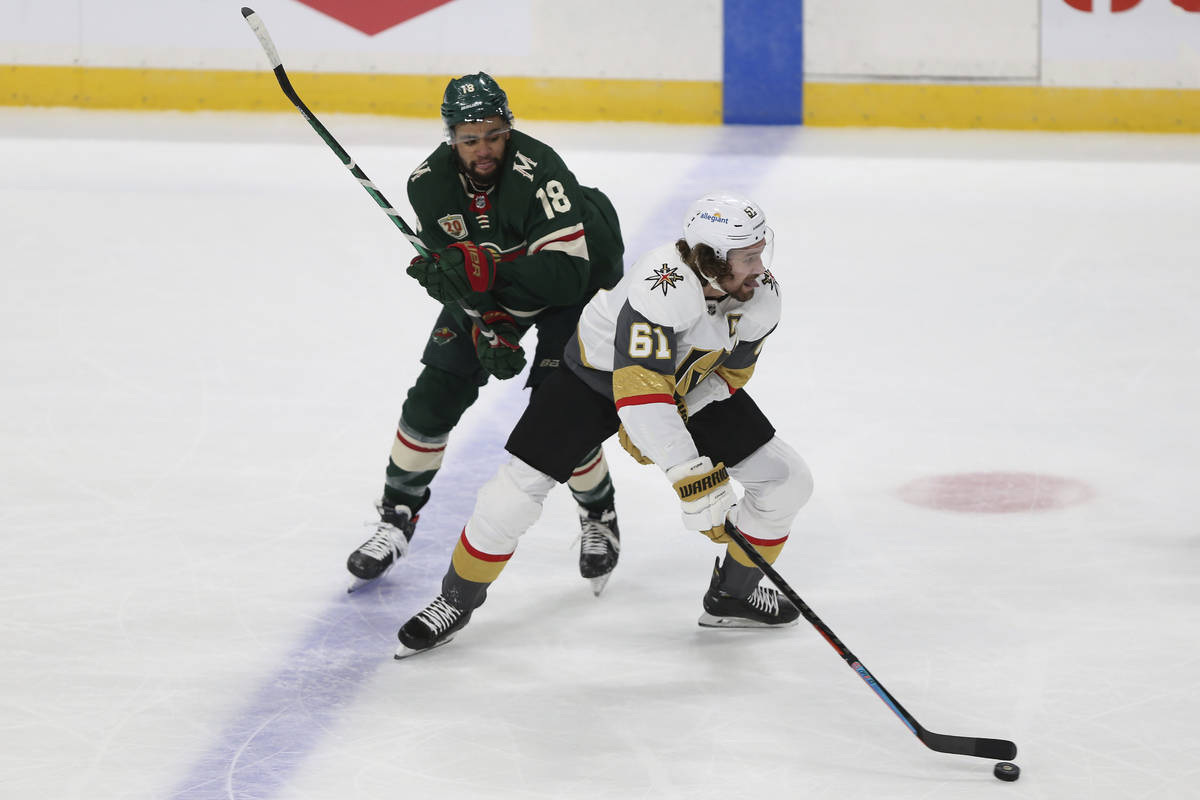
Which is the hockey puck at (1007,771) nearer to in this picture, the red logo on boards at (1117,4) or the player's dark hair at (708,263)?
the player's dark hair at (708,263)

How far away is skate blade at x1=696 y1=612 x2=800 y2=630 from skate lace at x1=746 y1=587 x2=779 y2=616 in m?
0.03

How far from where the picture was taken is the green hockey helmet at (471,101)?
3.22m

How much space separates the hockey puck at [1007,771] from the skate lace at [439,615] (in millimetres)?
1083

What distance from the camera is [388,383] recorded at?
488 centimetres

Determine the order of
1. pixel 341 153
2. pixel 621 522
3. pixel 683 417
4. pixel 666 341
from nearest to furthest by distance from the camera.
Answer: pixel 666 341 → pixel 683 417 → pixel 341 153 → pixel 621 522

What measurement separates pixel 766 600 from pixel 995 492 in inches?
37.2

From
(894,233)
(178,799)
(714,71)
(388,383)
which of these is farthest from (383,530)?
(714,71)

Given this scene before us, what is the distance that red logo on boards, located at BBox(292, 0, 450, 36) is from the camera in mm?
8461

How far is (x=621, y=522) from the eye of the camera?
3908mm

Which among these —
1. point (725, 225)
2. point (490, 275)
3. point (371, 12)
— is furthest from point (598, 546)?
point (371, 12)

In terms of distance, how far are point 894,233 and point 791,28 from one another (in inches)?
90.1

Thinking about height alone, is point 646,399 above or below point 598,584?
above

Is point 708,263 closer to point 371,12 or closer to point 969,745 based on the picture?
point 969,745

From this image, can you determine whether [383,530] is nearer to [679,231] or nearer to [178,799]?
[178,799]
